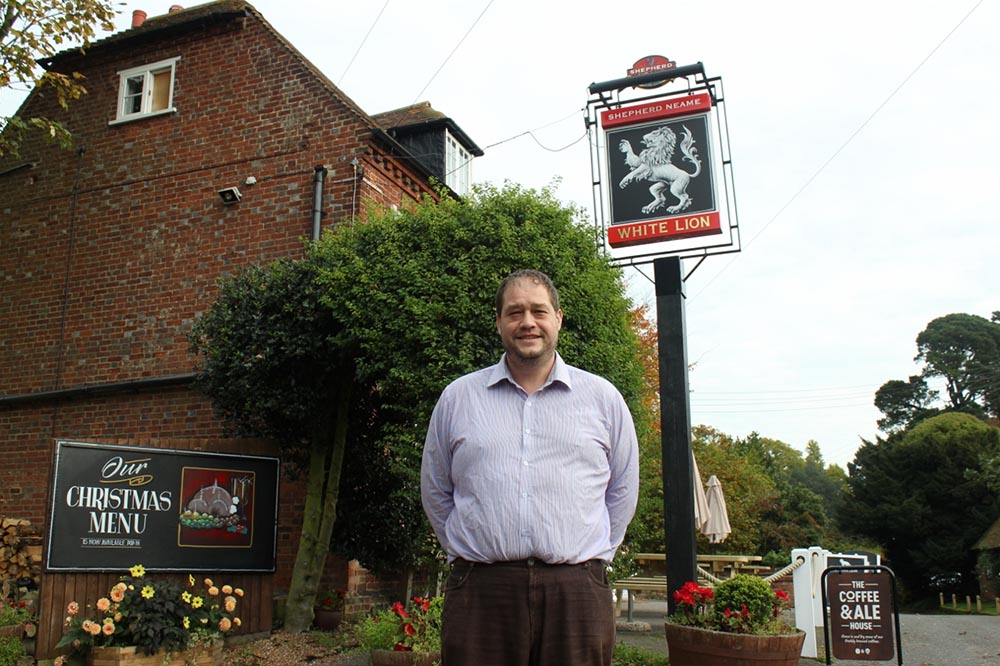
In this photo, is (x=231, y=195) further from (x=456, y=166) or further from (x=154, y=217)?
(x=456, y=166)

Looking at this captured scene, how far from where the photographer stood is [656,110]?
8.73 metres

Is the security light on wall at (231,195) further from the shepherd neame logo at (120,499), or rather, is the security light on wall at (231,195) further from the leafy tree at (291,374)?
the shepherd neame logo at (120,499)

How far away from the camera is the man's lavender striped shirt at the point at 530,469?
2.63 meters

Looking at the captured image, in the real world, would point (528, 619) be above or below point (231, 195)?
below

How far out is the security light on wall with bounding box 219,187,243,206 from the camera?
1258 centimetres

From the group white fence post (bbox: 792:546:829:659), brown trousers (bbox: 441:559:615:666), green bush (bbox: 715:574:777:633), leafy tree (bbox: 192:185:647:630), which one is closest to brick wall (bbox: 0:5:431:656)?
leafy tree (bbox: 192:185:647:630)

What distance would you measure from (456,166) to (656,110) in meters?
6.97

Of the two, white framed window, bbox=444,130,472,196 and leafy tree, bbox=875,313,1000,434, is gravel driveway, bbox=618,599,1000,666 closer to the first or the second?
white framed window, bbox=444,130,472,196

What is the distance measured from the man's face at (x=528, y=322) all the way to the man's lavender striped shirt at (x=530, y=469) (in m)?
0.10

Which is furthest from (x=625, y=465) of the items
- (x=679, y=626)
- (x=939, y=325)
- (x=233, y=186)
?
(x=939, y=325)

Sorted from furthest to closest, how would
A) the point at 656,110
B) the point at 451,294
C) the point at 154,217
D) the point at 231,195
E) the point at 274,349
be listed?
the point at 154,217, the point at 231,195, the point at 274,349, the point at 656,110, the point at 451,294

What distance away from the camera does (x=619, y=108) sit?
8852 millimetres

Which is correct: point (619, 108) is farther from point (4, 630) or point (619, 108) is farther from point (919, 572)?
point (919, 572)

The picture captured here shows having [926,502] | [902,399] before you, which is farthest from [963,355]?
[926,502]
